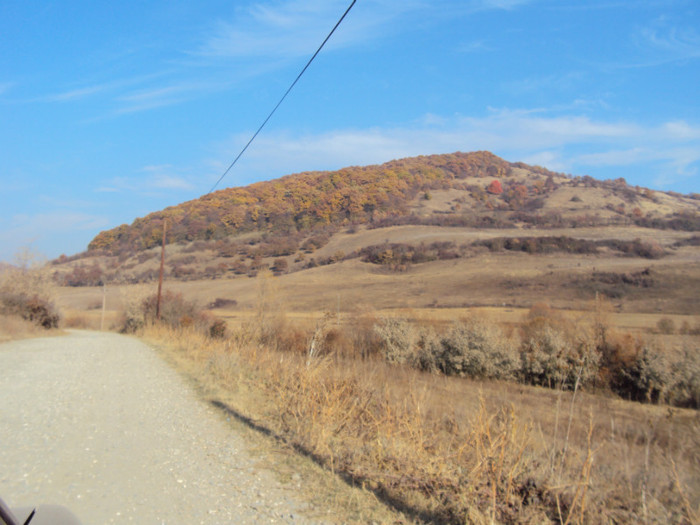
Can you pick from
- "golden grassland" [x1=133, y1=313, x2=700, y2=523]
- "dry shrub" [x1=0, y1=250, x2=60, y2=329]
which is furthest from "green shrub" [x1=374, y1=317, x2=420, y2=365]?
"dry shrub" [x1=0, y1=250, x2=60, y2=329]

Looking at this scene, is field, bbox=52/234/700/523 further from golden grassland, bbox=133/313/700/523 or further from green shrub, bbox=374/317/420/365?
green shrub, bbox=374/317/420/365

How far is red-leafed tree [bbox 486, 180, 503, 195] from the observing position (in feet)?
349

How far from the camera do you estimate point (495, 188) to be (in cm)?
10762

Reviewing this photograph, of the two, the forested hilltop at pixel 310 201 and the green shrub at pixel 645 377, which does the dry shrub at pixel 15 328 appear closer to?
the forested hilltop at pixel 310 201

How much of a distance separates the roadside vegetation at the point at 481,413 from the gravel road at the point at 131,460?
3.34ft

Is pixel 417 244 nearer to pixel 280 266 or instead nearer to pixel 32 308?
pixel 280 266

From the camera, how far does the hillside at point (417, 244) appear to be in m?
42.8

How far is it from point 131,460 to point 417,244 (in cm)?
6413

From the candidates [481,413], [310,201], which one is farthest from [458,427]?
[310,201]

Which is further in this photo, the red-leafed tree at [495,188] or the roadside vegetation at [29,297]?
the red-leafed tree at [495,188]

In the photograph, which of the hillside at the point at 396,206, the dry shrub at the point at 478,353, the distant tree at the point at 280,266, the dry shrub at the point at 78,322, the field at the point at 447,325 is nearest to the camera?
the field at the point at 447,325

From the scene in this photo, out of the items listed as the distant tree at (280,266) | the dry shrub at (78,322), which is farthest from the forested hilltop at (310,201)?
the dry shrub at (78,322)

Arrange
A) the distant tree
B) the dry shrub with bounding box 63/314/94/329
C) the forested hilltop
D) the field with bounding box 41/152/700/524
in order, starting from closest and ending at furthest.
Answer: the field with bounding box 41/152/700/524
the dry shrub with bounding box 63/314/94/329
the forested hilltop
the distant tree

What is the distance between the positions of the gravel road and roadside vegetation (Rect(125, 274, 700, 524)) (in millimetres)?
1019
